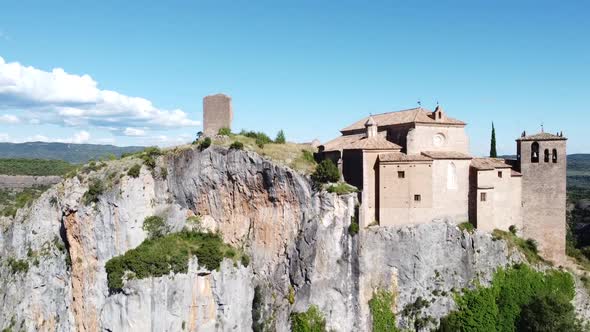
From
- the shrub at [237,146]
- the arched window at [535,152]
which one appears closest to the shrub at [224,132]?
the shrub at [237,146]

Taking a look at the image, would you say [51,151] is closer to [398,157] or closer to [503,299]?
[398,157]

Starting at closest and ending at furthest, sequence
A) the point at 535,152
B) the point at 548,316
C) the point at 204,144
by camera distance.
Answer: the point at 548,316 → the point at 204,144 → the point at 535,152

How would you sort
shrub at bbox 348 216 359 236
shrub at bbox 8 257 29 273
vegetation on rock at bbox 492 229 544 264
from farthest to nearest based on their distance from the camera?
shrub at bbox 8 257 29 273
vegetation on rock at bbox 492 229 544 264
shrub at bbox 348 216 359 236

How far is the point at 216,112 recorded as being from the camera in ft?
153

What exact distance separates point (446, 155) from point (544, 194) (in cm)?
1023

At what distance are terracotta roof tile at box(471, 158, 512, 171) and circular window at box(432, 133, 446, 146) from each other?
3.03 meters

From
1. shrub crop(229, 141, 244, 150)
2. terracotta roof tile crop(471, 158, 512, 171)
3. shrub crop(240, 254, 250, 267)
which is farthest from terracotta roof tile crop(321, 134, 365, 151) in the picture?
shrub crop(240, 254, 250, 267)

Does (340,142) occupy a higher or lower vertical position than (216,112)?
lower

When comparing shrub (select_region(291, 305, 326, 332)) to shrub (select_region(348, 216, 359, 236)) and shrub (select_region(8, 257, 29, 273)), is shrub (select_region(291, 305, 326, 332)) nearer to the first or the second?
shrub (select_region(348, 216, 359, 236))

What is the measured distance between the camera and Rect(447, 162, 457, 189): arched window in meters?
38.3

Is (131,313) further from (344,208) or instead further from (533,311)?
(533,311)

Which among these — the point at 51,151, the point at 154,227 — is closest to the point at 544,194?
the point at 154,227

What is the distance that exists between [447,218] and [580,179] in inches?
5542

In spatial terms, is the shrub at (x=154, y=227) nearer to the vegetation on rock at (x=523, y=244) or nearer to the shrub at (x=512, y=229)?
the vegetation on rock at (x=523, y=244)
